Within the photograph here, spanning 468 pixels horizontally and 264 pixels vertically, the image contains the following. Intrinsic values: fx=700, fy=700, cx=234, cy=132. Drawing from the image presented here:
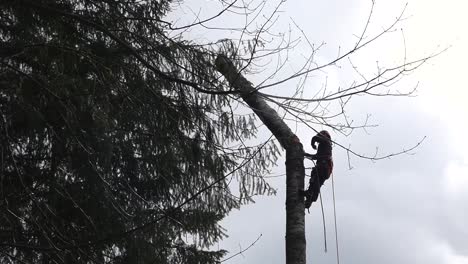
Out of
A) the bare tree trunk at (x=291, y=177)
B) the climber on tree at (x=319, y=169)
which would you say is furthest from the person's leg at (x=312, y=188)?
the bare tree trunk at (x=291, y=177)

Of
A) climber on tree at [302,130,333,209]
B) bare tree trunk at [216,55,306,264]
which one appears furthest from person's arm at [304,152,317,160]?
bare tree trunk at [216,55,306,264]

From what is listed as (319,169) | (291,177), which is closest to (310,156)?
(291,177)

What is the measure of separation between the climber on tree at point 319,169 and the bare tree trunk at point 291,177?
48 centimetres

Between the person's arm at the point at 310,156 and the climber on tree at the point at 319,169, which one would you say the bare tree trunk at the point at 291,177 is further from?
the climber on tree at the point at 319,169

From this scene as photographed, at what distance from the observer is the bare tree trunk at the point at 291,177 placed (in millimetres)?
4671

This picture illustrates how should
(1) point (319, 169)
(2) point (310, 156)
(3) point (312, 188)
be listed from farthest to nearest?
1. (1) point (319, 169)
2. (3) point (312, 188)
3. (2) point (310, 156)

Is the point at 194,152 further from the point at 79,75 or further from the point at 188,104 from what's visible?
the point at 79,75

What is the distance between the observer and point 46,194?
203 inches

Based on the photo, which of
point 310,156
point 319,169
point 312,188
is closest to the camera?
point 310,156

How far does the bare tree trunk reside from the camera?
4.67 metres

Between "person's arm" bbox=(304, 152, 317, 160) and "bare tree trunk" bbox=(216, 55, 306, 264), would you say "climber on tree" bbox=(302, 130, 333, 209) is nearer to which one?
"person's arm" bbox=(304, 152, 317, 160)

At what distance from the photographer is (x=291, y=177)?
4.96m

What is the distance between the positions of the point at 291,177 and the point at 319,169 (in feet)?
2.96

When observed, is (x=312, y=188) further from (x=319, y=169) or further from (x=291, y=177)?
(x=291, y=177)
